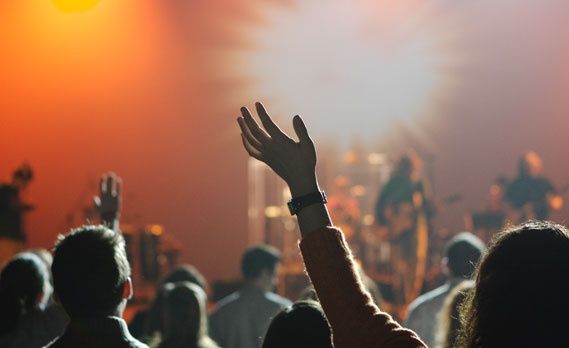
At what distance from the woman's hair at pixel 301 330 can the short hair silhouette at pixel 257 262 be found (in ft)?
12.0

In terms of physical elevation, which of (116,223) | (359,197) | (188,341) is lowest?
(188,341)

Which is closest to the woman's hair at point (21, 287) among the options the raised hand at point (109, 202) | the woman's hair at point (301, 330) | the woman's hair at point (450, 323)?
the raised hand at point (109, 202)

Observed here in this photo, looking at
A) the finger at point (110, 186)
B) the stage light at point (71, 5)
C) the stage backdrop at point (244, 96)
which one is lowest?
the finger at point (110, 186)

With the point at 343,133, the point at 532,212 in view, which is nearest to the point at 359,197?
the point at 343,133

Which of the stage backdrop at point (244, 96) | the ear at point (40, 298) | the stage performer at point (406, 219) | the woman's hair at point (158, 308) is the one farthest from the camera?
the stage backdrop at point (244, 96)

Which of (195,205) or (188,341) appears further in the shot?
(195,205)

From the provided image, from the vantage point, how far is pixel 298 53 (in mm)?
16359

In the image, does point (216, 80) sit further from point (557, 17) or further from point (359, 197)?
point (557, 17)

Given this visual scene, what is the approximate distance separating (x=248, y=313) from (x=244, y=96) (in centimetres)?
1058

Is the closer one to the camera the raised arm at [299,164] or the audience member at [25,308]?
the raised arm at [299,164]

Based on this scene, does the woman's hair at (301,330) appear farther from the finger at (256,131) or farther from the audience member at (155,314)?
the audience member at (155,314)

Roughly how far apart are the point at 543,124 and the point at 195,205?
6284 mm

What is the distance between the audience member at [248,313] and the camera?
20.0 feet

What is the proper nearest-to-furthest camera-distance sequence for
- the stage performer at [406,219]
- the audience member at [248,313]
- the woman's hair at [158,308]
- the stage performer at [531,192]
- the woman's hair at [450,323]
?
the woman's hair at [450,323]
the woman's hair at [158,308]
the audience member at [248,313]
the stage performer at [406,219]
the stage performer at [531,192]
